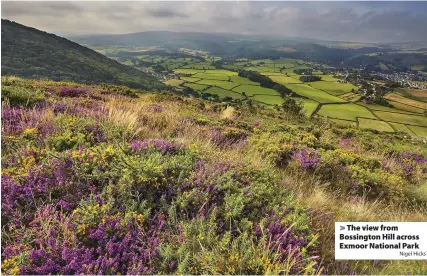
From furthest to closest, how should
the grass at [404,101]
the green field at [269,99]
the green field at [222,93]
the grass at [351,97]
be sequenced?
1. the grass at [404,101]
2. the grass at [351,97]
3. the green field at [222,93]
4. the green field at [269,99]

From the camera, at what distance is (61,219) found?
10.2ft

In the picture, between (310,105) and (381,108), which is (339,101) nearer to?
(381,108)

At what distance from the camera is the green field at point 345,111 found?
5758 centimetres

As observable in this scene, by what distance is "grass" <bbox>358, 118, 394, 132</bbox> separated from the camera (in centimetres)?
5084

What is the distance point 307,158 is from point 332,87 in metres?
89.3

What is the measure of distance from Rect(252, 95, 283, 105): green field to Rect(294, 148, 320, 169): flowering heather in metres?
54.7

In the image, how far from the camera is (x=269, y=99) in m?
64.7

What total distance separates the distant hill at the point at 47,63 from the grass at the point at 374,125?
2310 inches

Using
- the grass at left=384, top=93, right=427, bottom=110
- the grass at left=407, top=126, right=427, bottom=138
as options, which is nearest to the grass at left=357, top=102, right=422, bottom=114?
the grass at left=384, top=93, right=427, bottom=110

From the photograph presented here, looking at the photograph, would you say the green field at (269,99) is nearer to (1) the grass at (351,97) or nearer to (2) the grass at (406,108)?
(1) the grass at (351,97)

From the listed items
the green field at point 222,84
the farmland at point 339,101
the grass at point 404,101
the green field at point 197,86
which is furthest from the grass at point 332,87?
the green field at point 197,86

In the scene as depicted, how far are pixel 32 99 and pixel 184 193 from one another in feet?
22.4

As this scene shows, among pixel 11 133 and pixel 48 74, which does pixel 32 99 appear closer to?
pixel 11 133

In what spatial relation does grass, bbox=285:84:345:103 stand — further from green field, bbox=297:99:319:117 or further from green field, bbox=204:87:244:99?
green field, bbox=204:87:244:99
